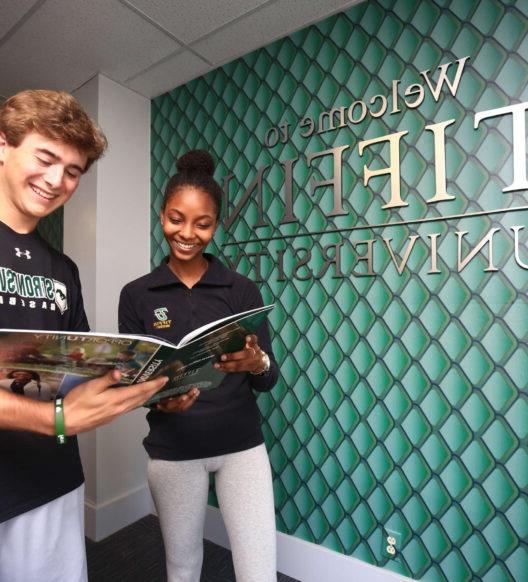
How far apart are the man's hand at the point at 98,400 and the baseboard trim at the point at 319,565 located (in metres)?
1.49

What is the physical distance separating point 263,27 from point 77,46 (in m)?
0.94

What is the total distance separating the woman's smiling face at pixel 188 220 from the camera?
3.82 feet

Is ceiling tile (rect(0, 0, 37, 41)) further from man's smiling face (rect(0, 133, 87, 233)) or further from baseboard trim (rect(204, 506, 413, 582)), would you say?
baseboard trim (rect(204, 506, 413, 582))

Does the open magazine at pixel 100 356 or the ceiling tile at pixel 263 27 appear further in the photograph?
the ceiling tile at pixel 263 27

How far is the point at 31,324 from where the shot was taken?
0.83 m

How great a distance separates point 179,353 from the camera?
666 mm

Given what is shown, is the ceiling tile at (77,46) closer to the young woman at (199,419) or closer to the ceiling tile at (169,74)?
the ceiling tile at (169,74)

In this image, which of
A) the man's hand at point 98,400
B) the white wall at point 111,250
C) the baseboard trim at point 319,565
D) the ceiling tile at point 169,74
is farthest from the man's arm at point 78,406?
the ceiling tile at point 169,74

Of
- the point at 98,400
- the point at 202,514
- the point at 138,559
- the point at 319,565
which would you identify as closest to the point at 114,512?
the point at 138,559

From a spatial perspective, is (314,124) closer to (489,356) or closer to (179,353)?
(489,356)

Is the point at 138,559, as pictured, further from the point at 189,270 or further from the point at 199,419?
the point at 189,270

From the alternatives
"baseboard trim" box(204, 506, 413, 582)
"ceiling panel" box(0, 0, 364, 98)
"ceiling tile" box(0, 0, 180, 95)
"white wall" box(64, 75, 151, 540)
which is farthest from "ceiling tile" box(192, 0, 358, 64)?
"baseboard trim" box(204, 506, 413, 582)

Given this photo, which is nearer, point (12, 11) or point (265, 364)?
point (265, 364)

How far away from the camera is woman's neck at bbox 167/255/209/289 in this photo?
1.22 meters
